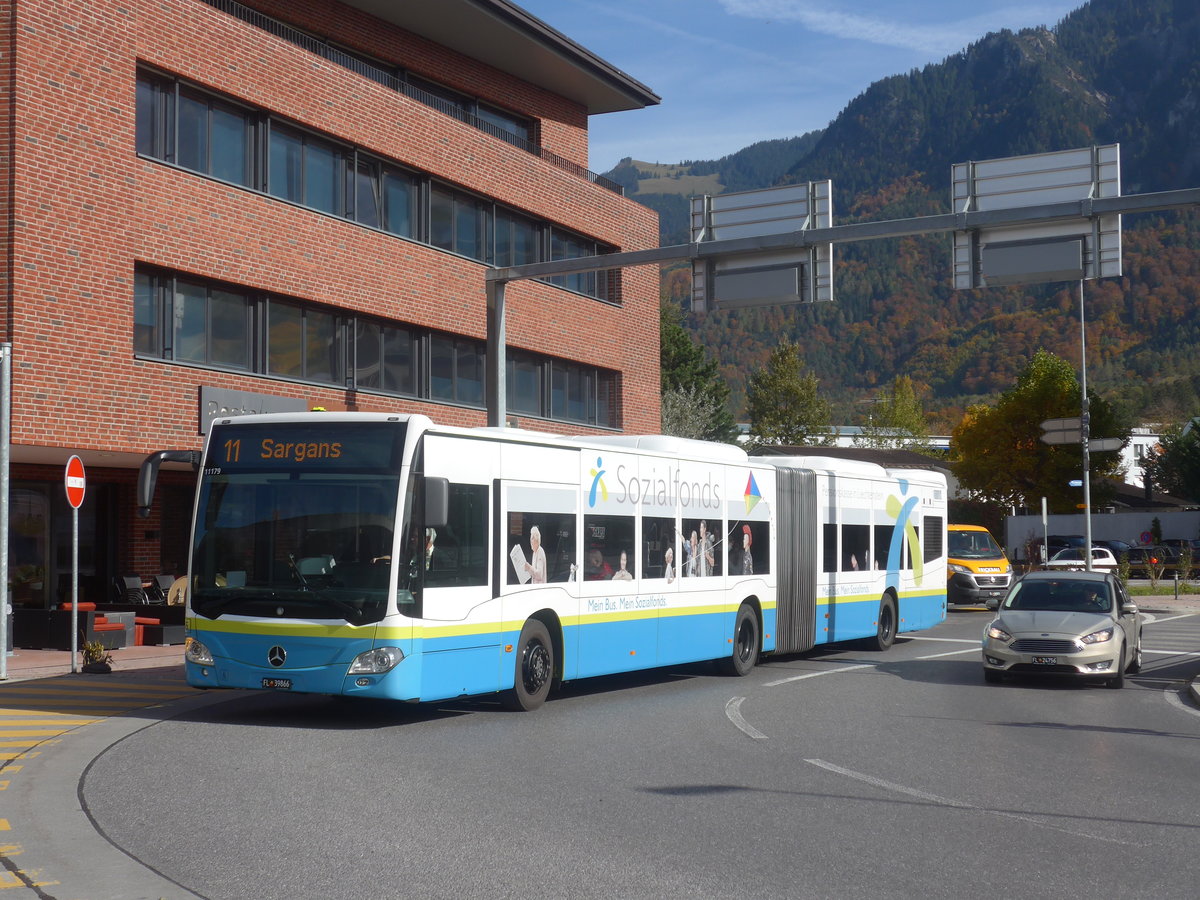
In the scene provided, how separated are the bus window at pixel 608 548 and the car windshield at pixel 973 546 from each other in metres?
23.1

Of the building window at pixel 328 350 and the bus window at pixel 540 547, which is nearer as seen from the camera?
the bus window at pixel 540 547

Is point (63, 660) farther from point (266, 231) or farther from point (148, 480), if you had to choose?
point (148, 480)

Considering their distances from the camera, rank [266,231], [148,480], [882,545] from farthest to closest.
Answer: [266,231] < [882,545] < [148,480]

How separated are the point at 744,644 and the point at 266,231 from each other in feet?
39.2

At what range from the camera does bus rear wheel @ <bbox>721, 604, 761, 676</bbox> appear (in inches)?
727

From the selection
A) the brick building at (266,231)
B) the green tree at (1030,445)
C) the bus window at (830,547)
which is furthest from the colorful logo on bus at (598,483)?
the green tree at (1030,445)

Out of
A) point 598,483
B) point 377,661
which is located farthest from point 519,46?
point 377,661

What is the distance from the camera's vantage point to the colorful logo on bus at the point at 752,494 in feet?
62.5

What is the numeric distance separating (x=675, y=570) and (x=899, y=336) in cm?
17934

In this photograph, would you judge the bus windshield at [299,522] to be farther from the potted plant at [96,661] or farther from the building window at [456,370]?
the building window at [456,370]

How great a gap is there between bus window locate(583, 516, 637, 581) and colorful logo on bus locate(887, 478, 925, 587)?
352 inches

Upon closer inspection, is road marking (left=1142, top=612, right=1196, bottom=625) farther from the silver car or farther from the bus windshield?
the bus windshield

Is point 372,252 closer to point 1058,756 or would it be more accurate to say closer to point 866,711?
point 866,711

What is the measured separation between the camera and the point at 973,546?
3762 centimetres
